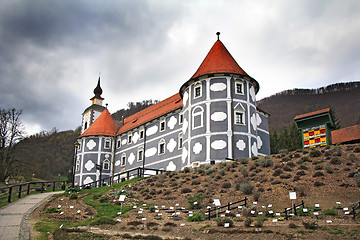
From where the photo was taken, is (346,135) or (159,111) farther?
(159,111)

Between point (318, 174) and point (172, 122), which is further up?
point (172, 122)

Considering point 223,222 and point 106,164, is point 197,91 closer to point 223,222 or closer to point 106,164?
point 106,164

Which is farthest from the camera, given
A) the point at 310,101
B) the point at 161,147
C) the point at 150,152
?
the point at 310,101

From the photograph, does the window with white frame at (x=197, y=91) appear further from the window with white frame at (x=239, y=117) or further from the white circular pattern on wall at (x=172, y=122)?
the white circular pattern on wall at (x=172, y=122)

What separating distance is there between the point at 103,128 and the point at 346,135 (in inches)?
1259

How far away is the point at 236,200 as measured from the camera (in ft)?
56.7

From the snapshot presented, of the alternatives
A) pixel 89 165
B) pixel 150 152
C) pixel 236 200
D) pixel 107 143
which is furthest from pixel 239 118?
pixel 89 165

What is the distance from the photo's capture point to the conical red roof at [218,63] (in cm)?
3138

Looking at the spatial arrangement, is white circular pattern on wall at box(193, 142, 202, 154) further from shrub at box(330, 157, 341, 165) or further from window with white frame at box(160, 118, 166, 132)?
shrub at box(330, 157, 341, 165)

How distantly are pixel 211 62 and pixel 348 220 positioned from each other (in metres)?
22.2

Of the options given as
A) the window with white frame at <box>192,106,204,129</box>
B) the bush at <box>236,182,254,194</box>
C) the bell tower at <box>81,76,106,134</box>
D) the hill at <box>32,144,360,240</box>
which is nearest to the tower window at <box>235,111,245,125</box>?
the window with white frame at <box>192,106,204,129</box>

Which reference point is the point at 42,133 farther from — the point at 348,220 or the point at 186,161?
the point at 348,220

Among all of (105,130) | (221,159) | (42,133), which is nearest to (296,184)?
(221,159)

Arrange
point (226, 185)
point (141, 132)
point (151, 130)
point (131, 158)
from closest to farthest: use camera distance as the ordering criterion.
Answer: point (226, 185), point (151, 130), point (141, 132), point (131, 158)
